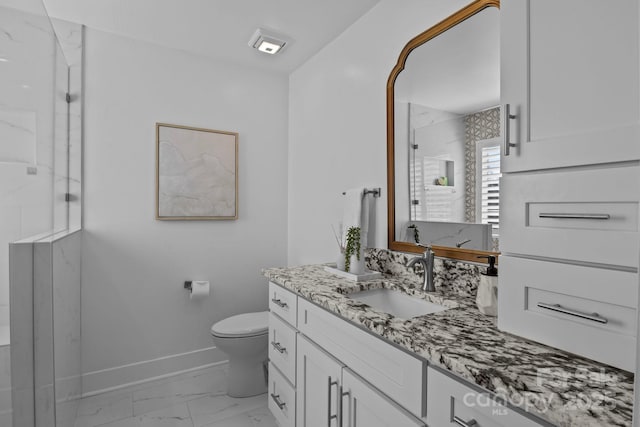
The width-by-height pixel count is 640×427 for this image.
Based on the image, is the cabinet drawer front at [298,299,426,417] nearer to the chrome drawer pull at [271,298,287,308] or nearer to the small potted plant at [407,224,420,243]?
the chrome drawer pull at [271,298,287,308]

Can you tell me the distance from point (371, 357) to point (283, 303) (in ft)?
2.47

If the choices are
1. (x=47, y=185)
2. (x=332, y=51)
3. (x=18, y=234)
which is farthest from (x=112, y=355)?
(x=332, y=51)

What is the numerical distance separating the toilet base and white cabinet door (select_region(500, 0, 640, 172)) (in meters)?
2.06

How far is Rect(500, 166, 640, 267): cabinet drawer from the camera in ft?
2.45

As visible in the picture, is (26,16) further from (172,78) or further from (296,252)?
(296,252)

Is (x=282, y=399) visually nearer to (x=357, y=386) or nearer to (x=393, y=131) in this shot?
(x=357, y=386)

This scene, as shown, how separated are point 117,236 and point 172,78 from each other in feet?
4.06

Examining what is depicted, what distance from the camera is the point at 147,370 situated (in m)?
2.48

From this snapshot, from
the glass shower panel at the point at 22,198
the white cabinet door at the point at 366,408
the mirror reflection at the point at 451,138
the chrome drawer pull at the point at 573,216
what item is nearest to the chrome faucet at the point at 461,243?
the mirror reflection at the point at 451,138

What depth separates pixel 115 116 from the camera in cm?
237

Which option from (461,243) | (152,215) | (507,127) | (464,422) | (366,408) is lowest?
(366,408)

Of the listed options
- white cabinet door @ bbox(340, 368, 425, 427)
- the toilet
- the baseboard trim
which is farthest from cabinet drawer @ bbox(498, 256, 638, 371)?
the baseboard trim

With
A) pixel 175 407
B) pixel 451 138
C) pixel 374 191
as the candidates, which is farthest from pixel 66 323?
pixel 451 138

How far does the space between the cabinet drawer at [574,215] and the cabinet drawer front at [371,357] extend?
45 centimetres
